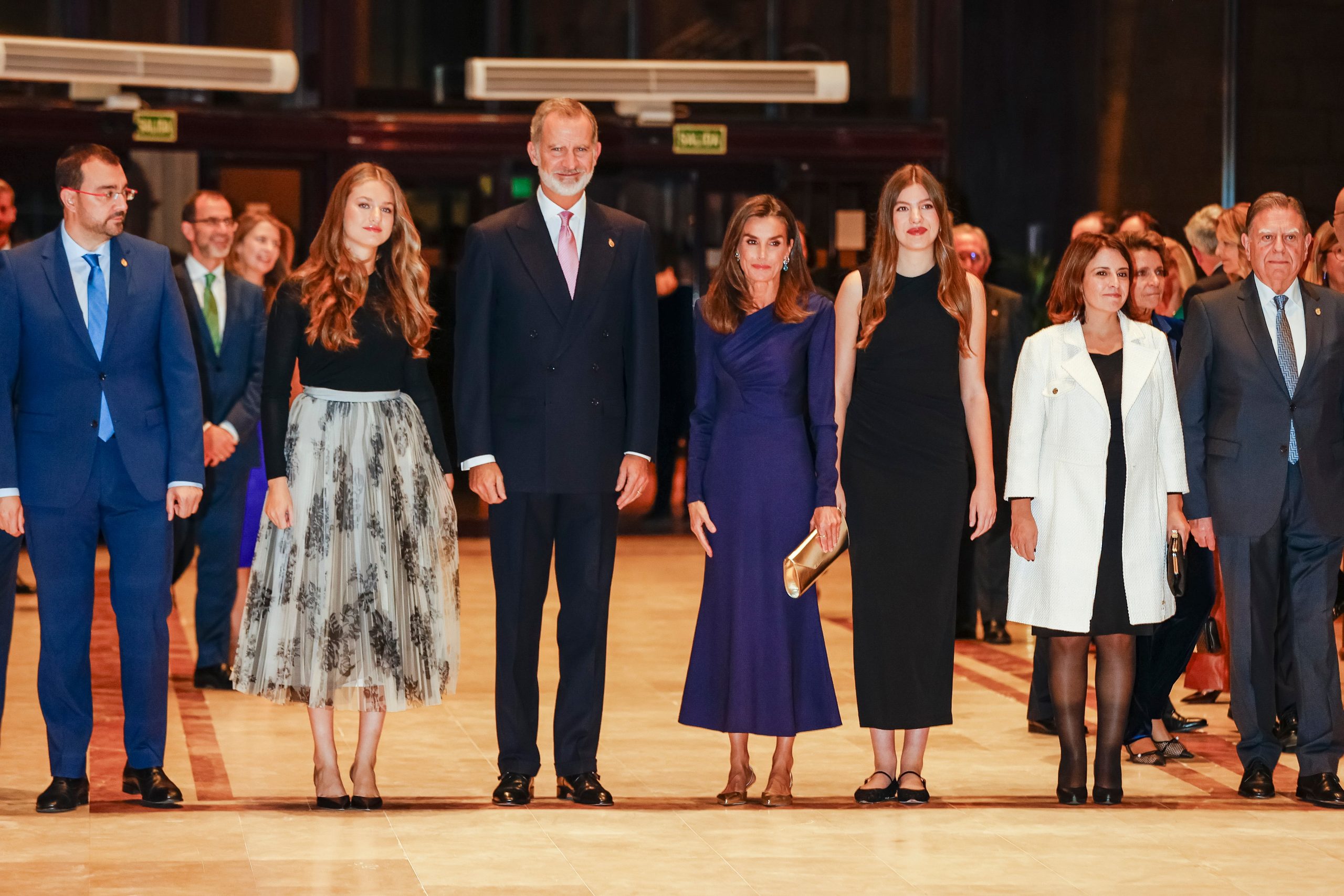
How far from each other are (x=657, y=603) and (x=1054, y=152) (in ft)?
15.9

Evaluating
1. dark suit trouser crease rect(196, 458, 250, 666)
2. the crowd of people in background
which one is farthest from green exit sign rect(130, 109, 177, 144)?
the crowd of people in background

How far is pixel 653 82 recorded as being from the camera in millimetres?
12305

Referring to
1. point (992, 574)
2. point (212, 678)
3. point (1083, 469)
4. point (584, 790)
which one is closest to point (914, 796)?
point (584, 790)

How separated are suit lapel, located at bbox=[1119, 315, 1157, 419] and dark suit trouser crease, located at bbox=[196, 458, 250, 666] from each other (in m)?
3.70

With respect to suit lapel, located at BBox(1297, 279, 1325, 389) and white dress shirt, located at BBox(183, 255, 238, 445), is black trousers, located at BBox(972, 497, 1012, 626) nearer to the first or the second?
suit lapel, located at BBox(1297, 279, 1325, 389)

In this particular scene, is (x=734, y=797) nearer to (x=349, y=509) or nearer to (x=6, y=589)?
(x=349, y=509)

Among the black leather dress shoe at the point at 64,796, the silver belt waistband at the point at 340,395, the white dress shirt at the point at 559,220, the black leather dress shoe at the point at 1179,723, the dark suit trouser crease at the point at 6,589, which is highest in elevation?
the white dress shirt at the point at 559,220

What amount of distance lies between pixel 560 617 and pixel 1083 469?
1.53 metres

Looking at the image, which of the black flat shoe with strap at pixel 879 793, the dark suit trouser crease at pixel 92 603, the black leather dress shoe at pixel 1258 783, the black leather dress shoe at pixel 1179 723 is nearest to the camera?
the dark suit trouser crease at pixel 92 603

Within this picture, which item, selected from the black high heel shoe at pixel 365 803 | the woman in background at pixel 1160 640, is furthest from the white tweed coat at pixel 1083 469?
the black high heel shoe at pixel 365 803

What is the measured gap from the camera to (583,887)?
14.5ft

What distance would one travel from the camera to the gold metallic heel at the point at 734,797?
5328mm

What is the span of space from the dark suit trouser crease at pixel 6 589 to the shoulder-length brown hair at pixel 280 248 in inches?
89.8

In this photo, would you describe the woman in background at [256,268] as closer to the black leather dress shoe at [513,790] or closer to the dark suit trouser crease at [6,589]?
the dark suit trouser crease at [6,589]
